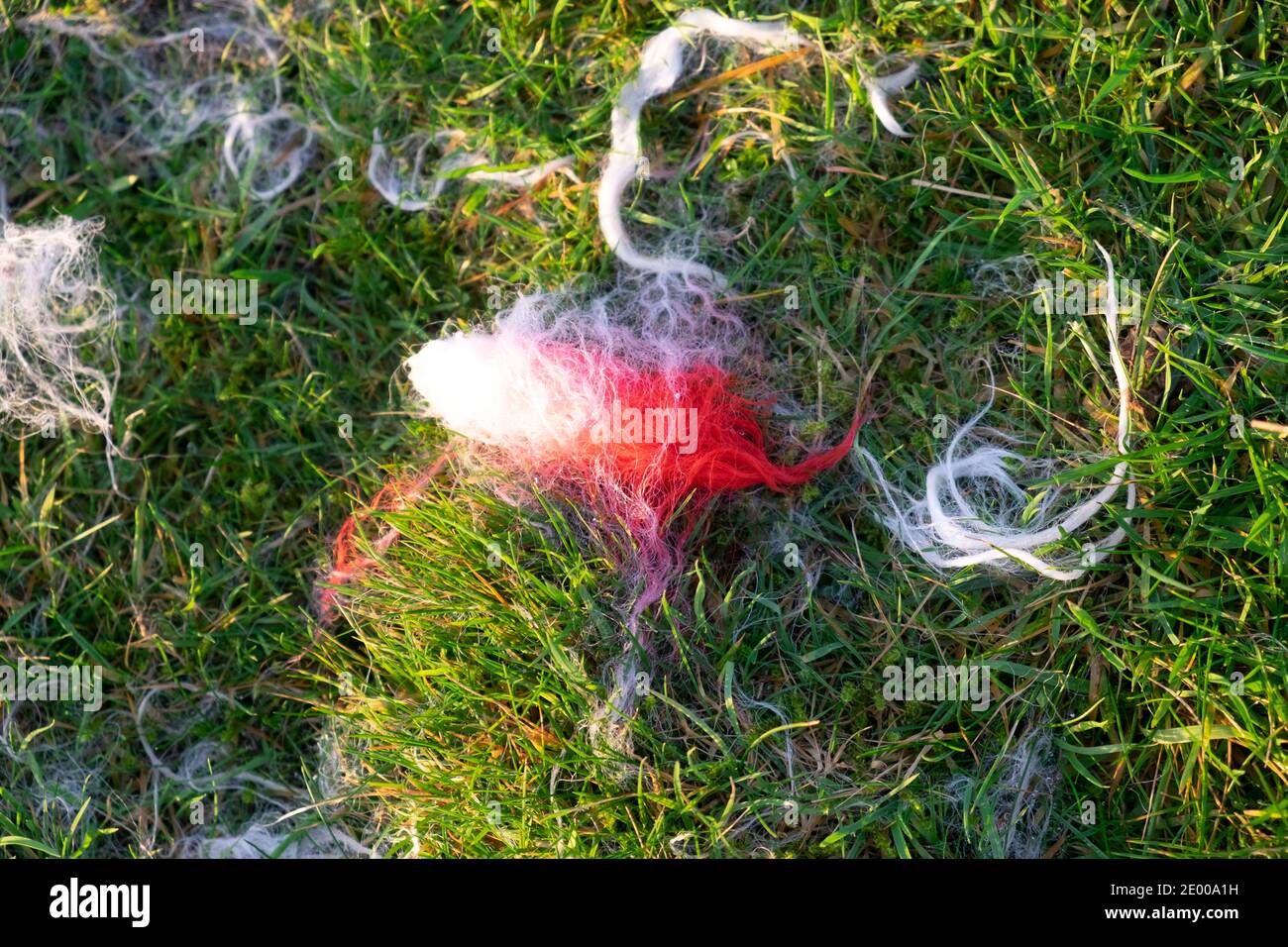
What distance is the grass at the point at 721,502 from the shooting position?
2.54 meters

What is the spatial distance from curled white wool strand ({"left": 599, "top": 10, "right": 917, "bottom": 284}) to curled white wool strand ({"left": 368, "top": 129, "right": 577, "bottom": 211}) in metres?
0.27

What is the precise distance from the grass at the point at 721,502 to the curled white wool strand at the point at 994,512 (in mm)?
58

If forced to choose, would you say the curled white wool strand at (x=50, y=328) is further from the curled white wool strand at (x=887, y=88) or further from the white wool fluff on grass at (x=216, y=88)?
the curled white wool strand at (x=887, y=88)

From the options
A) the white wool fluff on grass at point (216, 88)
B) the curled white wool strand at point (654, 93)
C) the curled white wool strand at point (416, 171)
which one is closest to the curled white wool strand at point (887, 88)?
the curled white wool strand at point (654, 93)

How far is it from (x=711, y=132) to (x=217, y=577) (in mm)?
1982

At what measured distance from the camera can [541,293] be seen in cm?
279

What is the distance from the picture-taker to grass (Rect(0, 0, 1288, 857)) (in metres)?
2.54

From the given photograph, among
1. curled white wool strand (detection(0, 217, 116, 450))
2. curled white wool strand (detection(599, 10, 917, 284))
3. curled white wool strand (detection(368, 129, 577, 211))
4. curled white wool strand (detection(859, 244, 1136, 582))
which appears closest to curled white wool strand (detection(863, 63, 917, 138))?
curled white wool strand (detection(599, 10, 917, 284))

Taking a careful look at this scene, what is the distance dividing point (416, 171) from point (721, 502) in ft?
4.55

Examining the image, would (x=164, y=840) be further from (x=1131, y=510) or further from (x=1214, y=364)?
(x=1214, y=364)

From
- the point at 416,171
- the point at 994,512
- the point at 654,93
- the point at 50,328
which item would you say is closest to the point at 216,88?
the point at 416,171

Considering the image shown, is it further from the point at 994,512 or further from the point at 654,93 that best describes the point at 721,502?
the point at 654,93

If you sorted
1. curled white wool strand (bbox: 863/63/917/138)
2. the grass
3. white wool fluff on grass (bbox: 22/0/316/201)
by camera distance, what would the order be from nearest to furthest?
1. the grass
2. curled white wool strand (bbox: 863/63/917/138)
3. white wool fluff on grass (bbox: 22/0/316/201)

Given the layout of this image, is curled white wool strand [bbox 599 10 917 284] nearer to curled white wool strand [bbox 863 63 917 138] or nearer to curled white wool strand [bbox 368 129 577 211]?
curled white wool strand [bbox 863 63 917 138]
